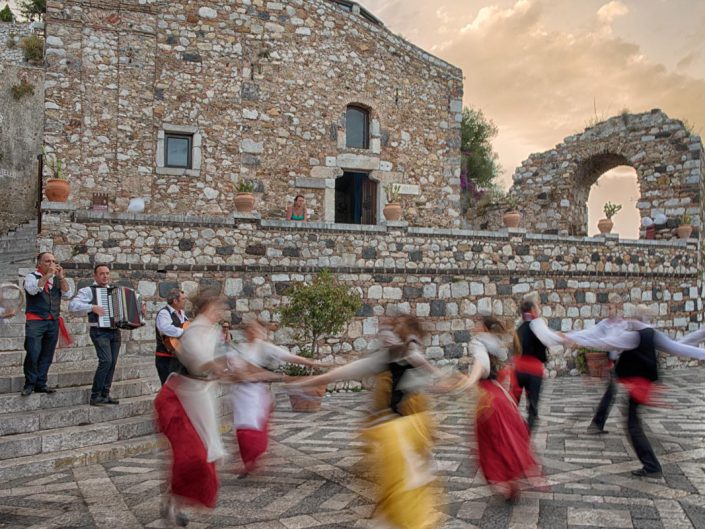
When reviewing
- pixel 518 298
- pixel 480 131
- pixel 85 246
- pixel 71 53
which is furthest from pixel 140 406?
pixel 480 131

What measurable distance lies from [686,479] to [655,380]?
3.05 feet

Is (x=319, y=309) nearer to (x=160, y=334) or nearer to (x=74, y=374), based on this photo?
(x=160, y=334)

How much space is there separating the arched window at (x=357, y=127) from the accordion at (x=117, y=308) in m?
10.2

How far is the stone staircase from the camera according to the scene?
6250 mm

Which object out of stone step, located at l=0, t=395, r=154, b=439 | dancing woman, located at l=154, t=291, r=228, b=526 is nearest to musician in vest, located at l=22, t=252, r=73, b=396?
stone step, located at l=0, t=395, r=154, b=439

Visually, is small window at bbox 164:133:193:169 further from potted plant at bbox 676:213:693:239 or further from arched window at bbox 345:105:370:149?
potted plant at bbox 676:213:693:239

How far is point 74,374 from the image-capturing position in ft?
25.9

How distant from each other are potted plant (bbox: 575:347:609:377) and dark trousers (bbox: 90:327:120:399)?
35.4ft

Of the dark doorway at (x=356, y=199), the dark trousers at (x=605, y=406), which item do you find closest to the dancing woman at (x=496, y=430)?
the dark trousers at (x=605, y=406)

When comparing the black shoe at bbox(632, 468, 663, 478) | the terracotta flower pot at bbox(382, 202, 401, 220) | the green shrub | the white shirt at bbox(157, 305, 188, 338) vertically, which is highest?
the green shrub

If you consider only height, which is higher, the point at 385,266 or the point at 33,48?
the point at 33,48

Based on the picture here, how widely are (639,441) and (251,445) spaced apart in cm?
364

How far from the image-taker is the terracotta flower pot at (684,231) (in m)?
16.5

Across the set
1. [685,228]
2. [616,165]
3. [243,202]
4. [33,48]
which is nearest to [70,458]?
[243,202]
